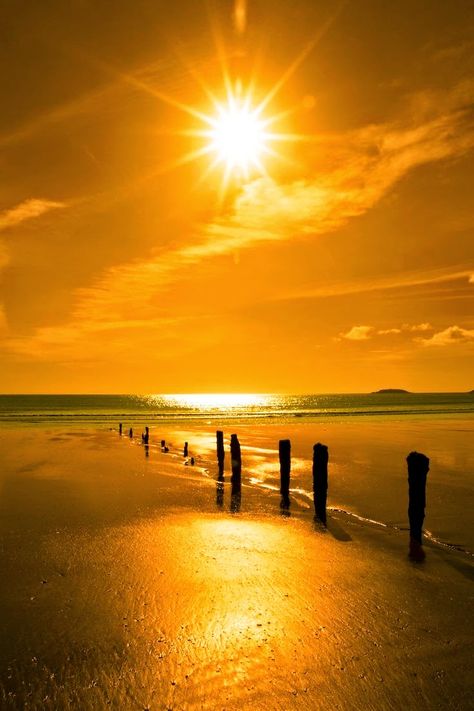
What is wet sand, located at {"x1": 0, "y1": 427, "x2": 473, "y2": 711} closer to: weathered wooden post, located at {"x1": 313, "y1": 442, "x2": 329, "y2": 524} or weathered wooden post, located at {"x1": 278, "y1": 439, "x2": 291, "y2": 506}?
weathered wooden post, located at {"x1": 313, "y1": 442, "x2": 329, "y2": 524}

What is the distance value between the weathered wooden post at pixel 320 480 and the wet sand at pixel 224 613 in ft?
1.34

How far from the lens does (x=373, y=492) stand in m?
17.9

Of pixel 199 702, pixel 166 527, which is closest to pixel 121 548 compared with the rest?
pixel 166 527

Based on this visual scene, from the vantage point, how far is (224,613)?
305 inches

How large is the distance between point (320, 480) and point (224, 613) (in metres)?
7.50

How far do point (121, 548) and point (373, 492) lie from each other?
10.3 m

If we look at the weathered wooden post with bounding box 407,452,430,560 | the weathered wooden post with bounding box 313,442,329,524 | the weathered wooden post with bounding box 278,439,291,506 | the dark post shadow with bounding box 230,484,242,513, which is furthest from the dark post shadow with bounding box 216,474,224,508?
the weathered wooden post with bounding box 407,452,430,560

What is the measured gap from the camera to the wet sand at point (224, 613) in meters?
5.82

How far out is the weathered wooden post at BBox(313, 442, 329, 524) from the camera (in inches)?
558

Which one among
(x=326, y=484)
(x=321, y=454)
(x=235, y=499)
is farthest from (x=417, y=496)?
(x=235, y=499)

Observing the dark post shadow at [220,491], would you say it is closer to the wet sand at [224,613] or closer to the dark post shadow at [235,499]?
the dark post shadow at [235,499]

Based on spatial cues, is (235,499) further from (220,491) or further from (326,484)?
(326,484)

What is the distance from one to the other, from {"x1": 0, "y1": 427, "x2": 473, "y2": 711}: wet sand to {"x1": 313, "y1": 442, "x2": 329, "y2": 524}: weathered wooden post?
410 mm

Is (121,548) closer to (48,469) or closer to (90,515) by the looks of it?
(90,515)
